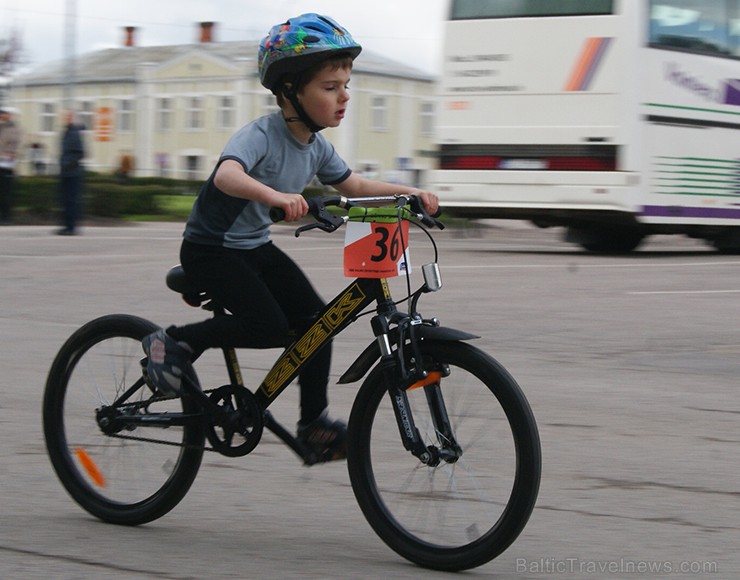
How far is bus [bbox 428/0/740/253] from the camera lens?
57.5ft

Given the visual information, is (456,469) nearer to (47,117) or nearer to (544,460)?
(544,460)

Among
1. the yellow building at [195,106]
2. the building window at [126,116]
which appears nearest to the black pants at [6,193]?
the yellow building at [195,106]

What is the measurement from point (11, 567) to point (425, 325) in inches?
56.5

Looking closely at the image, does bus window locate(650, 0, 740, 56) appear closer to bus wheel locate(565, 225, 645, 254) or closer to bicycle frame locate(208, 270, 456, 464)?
bus wheel locate(565, 225, 645, 254)

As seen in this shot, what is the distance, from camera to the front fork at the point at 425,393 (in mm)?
4281

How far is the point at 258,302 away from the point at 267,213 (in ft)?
0.99

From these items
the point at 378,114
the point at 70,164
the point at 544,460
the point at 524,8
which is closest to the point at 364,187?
the point at 544,460

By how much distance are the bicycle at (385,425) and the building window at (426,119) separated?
7067 centimetres

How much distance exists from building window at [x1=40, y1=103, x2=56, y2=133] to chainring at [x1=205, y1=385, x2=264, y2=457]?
8226cm

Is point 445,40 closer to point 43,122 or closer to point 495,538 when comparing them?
point 495,538

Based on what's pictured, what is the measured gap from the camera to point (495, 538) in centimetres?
413

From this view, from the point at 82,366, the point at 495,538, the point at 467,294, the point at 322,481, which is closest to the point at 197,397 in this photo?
the point at 82,366

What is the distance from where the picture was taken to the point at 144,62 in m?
82.8

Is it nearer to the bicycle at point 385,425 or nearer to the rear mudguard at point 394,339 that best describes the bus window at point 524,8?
the bicycle at point 385,425
